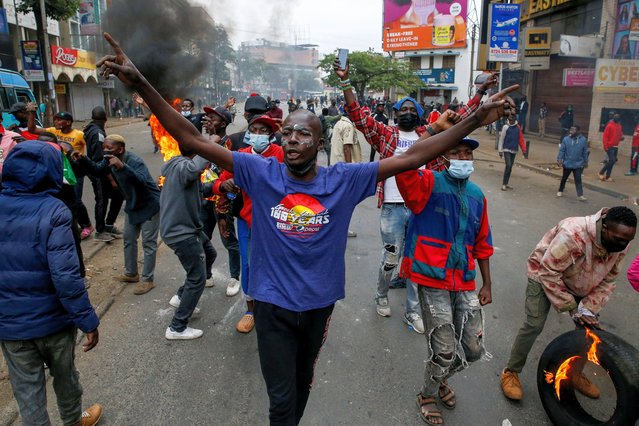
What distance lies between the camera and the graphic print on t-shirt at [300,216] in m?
2.18

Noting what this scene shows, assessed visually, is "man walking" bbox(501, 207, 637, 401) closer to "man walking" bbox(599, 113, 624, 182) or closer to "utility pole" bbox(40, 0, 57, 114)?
"man walking" bbox(599, 113, 624, 182)

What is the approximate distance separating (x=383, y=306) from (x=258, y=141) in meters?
2.04

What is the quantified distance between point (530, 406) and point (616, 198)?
29.5ft

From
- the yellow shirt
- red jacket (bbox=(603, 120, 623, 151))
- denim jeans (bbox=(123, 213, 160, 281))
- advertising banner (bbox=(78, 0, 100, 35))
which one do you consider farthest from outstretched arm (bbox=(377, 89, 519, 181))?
advertising banner (bbox=(78, 0, 100, 35))

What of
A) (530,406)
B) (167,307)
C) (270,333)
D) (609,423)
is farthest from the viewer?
(167,307)

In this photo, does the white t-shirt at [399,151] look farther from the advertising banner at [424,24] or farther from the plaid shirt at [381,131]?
the advertising banner at [424,24]

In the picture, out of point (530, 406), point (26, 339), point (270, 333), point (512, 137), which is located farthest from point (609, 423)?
point (512, 137)

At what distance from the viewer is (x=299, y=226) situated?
2180 millimetres

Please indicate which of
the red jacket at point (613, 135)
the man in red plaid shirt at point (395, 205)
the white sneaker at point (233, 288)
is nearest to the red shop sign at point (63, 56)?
the white sneaker at point (233, 288)

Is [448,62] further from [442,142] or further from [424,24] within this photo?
[442,142]

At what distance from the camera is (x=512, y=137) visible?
10.7 m

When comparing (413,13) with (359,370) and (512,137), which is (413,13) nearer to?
(512,137)

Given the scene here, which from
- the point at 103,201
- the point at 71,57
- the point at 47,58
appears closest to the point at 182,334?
the point at 103,201

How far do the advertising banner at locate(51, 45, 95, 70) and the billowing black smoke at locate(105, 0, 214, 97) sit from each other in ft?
23.7
